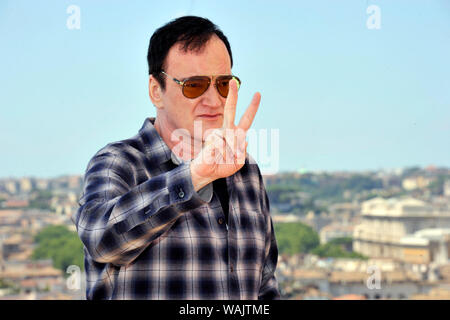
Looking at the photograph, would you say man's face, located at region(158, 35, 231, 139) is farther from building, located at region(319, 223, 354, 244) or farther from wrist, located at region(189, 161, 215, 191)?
building, located at region(319, 223, 354, 244)

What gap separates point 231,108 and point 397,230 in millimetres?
40301

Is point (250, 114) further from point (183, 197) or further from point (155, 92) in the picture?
point (155, 92)

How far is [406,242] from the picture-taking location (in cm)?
3859

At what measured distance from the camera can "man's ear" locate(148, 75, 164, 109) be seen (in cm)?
109

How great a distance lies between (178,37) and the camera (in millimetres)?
1052

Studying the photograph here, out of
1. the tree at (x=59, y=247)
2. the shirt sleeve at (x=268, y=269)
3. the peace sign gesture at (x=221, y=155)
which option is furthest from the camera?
the tree at (x=59, y=247)

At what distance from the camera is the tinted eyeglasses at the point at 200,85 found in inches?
39.9

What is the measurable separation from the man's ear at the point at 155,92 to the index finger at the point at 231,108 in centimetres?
32

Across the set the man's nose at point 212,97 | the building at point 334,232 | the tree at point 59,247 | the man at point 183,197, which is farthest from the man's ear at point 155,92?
the building at point 334,232

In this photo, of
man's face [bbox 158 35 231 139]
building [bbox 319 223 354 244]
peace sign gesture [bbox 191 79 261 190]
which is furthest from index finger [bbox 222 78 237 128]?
building [bbox 319 223 354 244]

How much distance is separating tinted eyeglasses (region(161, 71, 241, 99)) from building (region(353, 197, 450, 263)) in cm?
3873

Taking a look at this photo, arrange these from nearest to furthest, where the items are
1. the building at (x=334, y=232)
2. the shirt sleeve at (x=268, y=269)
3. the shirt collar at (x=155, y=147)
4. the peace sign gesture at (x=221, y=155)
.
Answer: the peace sign gesture at (x=221, y=155) < the shirt collar at (x=155, y=147) < the shirt sleeve at (x=268, y=269) < the building at (x=334, y=232)

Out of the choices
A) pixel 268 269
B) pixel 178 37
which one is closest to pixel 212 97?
pixel 178 37

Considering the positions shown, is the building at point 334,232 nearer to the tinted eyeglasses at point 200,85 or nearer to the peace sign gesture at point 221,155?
the tinted eyeglasses at point 200,85
